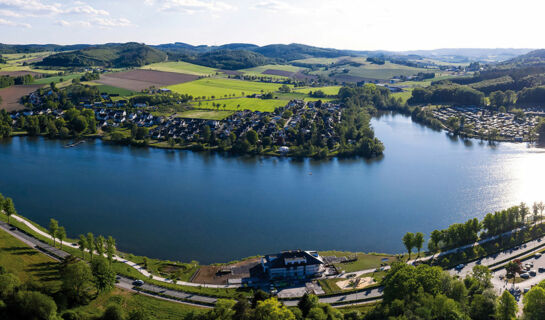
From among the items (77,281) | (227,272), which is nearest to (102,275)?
(77,281)

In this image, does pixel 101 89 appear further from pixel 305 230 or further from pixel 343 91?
pixel 305 230

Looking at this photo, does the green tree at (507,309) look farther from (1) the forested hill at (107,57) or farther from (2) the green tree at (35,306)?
(1) the forested hill at (107,57)

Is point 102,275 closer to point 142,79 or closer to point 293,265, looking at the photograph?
point 293,265

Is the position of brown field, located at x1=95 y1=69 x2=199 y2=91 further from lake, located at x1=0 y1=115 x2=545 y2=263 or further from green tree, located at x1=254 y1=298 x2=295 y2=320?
green tree, located at x1=254 y1=298 x2=295 y2=320

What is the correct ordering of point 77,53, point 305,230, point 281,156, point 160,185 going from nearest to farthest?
1. point 305,230
2. point 160,185
3. point 281,156
4. point 77,53

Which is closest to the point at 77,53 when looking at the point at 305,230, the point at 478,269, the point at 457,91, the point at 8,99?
the point at 8,99
